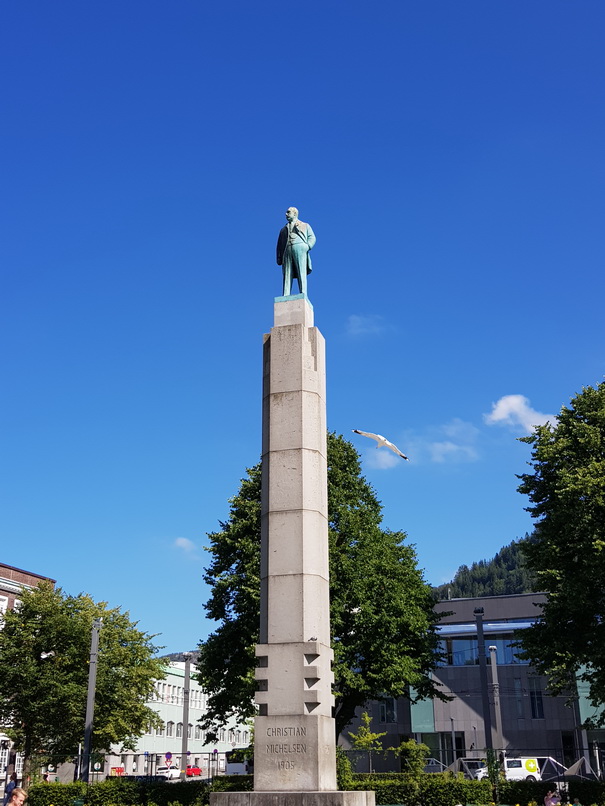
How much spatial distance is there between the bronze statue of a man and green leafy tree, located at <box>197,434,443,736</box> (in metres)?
19.8

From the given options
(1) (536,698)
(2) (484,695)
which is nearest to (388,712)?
(1) (536,698)

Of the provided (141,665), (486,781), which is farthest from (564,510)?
(141,665)

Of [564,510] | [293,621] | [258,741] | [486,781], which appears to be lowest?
[486,781]

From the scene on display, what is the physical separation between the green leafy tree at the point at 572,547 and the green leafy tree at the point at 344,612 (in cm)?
713

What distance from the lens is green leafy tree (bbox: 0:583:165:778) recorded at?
142 ft

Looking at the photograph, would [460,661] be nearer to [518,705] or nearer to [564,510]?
[518,705]

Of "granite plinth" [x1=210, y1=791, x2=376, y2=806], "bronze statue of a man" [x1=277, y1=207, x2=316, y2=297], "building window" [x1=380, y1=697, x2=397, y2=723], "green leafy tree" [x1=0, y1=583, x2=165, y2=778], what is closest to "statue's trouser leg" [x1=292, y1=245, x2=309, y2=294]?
"bronze statue of a man" [x1=277, y1=207, x2=316, y2=297]

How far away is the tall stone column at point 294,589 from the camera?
51.8 ft

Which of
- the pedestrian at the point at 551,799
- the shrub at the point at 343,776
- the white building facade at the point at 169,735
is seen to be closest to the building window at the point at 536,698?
the white building facade at the point at 169,735

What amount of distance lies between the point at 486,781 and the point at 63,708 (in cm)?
2299

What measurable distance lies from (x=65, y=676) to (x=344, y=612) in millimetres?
16157

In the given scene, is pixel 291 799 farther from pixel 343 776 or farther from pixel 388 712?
pixel 388 712

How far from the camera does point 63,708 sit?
43031 millimetres

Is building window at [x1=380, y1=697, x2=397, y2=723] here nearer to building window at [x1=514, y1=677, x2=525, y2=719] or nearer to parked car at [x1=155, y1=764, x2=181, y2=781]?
building window at [x1=514, y1=677, x2=525, y2=719]
